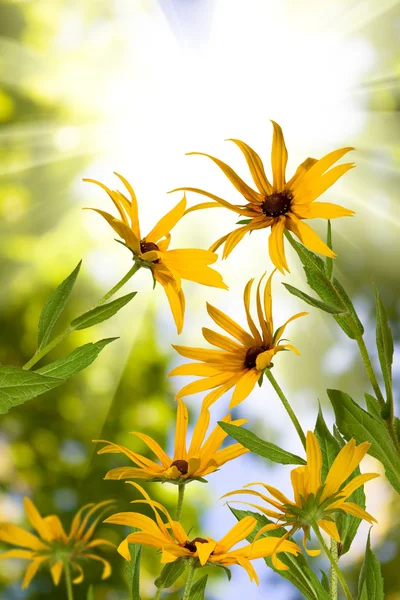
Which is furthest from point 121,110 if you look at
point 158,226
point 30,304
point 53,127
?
point 158,226

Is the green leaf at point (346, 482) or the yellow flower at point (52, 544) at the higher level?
the green leaf at point (346, 482)

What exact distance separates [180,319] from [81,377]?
1.74 metres

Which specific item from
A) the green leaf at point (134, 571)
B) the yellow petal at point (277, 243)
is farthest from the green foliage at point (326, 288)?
the green leaf at point (134, 571)

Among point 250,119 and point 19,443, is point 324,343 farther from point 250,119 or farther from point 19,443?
point 19,443

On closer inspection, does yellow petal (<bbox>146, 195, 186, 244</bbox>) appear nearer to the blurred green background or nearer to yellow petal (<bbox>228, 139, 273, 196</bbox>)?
yellow petal (<bbox>228, 139, 273, 196</bbox>)

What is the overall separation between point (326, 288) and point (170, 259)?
0.20 feet

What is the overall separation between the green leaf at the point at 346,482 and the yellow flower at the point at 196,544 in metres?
0.03

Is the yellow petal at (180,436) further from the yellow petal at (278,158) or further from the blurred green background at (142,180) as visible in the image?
the blurred green background at (142,180)

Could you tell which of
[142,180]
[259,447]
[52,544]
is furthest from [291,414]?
[142,180]

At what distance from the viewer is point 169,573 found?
23cm

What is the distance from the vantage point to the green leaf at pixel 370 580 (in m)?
0.23

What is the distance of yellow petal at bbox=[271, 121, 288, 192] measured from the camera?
242 mm

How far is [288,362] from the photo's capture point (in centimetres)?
195

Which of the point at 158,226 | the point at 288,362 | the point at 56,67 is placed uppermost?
the point at 56,67
